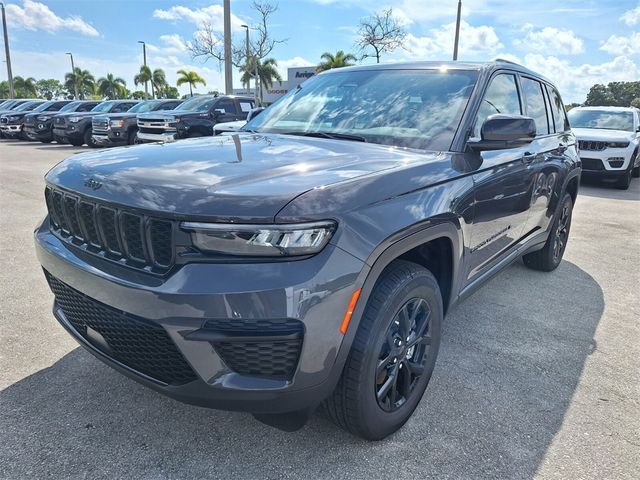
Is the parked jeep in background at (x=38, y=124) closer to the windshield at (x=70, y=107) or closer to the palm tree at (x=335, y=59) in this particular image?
the windshield at (x=70, y=107)

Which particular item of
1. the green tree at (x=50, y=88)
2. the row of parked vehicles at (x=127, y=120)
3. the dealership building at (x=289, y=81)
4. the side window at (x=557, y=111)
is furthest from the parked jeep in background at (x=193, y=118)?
the green tree at (x=50, y=88)

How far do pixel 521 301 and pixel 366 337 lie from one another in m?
2.64

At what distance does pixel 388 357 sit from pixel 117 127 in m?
14.7

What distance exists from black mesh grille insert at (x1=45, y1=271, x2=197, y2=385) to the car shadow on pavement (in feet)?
1.52

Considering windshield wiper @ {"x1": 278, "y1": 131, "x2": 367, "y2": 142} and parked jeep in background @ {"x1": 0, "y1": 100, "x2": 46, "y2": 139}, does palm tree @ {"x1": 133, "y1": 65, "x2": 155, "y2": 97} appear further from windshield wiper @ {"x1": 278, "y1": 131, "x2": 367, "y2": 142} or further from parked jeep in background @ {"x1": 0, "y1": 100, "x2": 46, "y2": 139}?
windshield wiper @ {"x1": 278, "y1": 131, "x2": 367, "y2": 142}

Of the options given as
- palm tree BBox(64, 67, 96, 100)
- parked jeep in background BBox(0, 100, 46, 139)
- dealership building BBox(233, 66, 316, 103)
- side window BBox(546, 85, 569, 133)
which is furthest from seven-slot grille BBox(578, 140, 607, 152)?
palm tree BBox(64, 67, 96, 100)

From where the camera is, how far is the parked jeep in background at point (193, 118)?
41.1ft

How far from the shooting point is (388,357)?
217 cm

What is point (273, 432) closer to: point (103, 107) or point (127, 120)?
point (127, 120)

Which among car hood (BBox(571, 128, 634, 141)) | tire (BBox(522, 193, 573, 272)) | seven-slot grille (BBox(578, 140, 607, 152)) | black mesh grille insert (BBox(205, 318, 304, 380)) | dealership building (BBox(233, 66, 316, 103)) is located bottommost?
tire (BBox(522, 193, 573, 272))

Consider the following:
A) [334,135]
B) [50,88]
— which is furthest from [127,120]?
[50,88]

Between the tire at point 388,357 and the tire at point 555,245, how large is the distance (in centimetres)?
263

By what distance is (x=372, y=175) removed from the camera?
2.09 m

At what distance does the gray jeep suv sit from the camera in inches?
68.1
